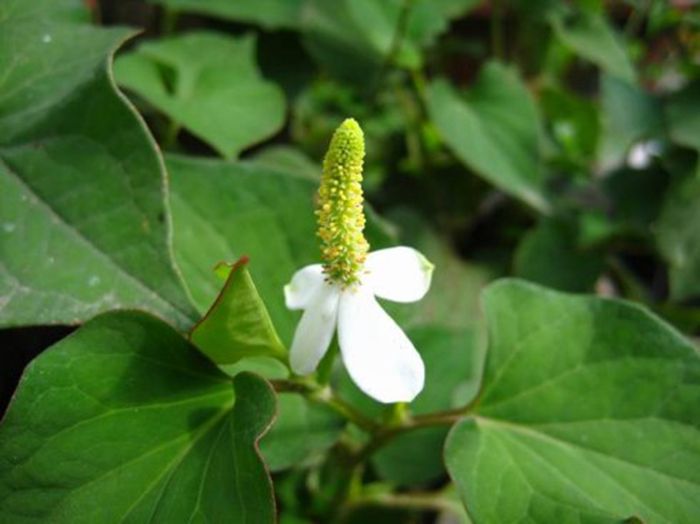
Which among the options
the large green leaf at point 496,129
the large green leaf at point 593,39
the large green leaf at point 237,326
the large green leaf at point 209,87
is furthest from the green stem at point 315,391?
the large green leaf at point 593,39

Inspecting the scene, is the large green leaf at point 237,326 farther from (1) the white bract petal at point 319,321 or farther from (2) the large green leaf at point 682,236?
(2) the large green leaf at point 682,236

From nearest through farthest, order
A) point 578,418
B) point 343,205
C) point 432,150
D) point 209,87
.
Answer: point 343,205 → point 578,418 → point 209,87 → point 432,150

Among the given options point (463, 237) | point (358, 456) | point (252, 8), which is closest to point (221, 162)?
point (358, 456)

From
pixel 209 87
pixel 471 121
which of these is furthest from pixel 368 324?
pixel 471 121

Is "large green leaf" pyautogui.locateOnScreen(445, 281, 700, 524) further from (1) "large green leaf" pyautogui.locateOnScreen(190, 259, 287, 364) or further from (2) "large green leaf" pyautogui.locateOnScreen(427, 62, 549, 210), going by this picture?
(2) "large green leaf" pyautogui.locateOnScreen(427, 62, 549, 210)

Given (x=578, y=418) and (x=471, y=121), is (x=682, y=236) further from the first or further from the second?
(x=578, y=418)

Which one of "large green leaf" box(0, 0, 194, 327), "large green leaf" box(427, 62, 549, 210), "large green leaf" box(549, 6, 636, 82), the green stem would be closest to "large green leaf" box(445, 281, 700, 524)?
the green stem
